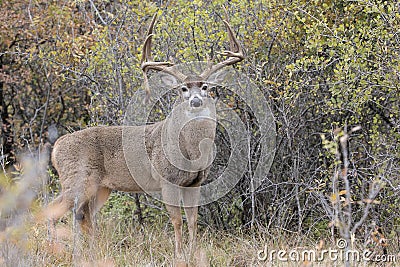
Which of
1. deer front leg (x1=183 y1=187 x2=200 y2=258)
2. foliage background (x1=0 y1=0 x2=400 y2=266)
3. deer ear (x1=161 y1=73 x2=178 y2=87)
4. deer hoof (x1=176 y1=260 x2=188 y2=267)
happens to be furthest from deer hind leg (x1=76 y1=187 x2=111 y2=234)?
deer hoof (x1=176 y1=260 x2=188 y2=267)

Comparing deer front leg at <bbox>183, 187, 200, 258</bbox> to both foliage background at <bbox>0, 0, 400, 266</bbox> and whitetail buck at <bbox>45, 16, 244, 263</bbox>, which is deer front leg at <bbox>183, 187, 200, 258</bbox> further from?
foliage background at <bbox>0, 0, 400, 266</bbox>

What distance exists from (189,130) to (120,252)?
1415 millimetres

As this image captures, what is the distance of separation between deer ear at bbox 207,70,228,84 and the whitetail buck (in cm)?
1

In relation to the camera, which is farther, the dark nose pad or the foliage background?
the foliage background

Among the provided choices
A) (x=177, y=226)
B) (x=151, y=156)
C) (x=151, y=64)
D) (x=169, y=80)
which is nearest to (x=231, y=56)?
(x=169, y=80)

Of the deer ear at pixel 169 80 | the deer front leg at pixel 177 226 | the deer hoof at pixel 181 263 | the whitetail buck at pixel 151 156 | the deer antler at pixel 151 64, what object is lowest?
the deer hoof at pixel 181 263

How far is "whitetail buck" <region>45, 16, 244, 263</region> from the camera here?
22.6 feet

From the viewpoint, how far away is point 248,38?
25.4ft

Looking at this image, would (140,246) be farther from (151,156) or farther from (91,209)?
(151,156)

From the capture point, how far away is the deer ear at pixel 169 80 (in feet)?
23.0

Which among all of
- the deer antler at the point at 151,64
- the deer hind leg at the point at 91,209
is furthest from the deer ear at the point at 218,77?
the deer hind leg at the point at 91,209

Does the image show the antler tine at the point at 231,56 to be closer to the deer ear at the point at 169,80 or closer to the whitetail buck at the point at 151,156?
the whitetail buck at the point at 151,156

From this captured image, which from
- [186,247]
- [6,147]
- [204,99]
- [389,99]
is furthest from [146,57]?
[6,147]

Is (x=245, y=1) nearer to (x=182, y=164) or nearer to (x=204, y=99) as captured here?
(x=204, y=99)
